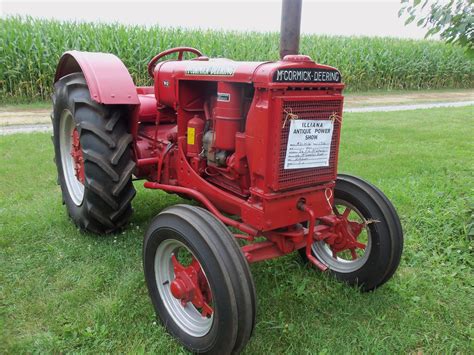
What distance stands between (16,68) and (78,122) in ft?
29.6

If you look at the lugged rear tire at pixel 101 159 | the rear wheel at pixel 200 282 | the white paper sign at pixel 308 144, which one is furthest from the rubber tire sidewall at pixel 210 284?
the lugged rear tire at pixel 101 159

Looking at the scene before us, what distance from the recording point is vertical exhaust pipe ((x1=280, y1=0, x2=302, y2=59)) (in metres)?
2.54

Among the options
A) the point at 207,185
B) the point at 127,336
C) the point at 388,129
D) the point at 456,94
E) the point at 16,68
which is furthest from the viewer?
the point at 456,94

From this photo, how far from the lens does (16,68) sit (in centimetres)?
1084

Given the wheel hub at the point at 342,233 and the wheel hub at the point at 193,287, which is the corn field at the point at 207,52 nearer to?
the wheel hub at the point at 342,233

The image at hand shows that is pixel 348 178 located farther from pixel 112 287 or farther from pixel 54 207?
pixel 54 207

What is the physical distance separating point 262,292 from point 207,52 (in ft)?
39.6

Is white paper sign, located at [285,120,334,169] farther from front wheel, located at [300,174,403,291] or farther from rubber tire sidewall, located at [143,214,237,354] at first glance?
rubber tire sidewall, located at [143,214,237,354]

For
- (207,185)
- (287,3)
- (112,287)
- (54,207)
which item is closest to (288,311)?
(207,185)

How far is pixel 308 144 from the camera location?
250 centimetres

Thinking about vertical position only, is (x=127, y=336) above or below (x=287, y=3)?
below

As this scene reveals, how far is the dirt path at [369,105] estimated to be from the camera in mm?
8570

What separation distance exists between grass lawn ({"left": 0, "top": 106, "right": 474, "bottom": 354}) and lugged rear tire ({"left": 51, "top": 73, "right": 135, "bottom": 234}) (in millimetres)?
248

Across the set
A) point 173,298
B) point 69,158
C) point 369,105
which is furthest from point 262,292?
point 369,105
